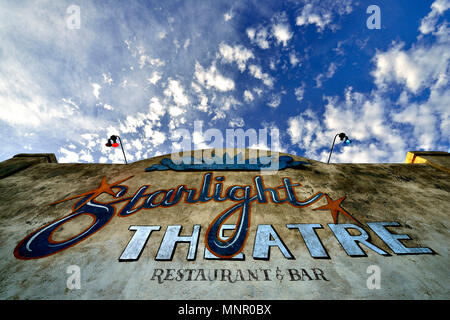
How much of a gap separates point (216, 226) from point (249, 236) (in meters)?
1.01

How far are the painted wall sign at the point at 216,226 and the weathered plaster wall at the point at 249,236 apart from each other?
165 millimetres

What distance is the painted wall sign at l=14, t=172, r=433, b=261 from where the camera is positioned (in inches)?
192

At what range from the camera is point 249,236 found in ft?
17.3

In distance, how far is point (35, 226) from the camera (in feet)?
18.6

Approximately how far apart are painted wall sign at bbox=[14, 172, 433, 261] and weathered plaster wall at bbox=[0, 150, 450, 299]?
165 mm

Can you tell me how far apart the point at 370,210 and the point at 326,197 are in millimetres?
1305
